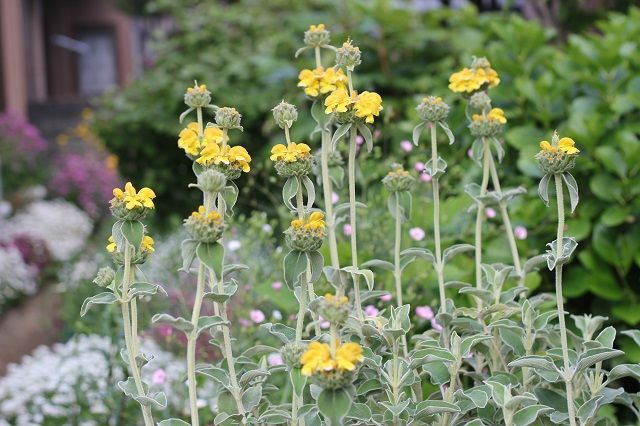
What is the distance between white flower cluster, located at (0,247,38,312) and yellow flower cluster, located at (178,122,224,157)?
390 cm

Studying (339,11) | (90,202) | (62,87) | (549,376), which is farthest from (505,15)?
(62,87)

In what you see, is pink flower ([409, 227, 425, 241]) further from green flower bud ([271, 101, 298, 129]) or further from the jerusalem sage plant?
green flower bud ([271, 101, 298, 129])

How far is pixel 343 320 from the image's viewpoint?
1.19 m

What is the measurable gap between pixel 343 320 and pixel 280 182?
7.86 ft

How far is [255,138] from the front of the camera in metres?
4.62

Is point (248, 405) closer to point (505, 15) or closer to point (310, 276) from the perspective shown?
point (310, 276)

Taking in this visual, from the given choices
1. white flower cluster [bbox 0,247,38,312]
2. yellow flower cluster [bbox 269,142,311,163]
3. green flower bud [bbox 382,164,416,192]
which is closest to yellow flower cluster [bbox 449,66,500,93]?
green flower bud [bbox 382,164,416,192]

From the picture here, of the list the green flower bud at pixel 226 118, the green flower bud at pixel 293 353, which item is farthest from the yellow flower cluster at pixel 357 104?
the green flower bud at pixel 293 353

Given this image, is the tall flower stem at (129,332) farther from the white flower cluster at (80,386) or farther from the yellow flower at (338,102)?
the white flower cluster at (80,386)

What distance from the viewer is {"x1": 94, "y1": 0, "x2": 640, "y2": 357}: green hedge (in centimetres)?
259

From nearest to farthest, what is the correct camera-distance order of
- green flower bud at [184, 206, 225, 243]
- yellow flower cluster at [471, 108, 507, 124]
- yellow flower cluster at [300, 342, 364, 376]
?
yellow flower cluster at [300, 342, 364, 376]
green flower bud at [184, 206, 225, 243]
yellow flower cluster at [471, 108, 507, 124]

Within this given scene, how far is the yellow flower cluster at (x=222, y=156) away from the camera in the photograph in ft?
4.38

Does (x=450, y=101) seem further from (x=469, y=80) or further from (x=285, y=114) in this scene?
(x=285, y=114)

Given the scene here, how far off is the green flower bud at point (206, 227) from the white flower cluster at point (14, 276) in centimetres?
409
